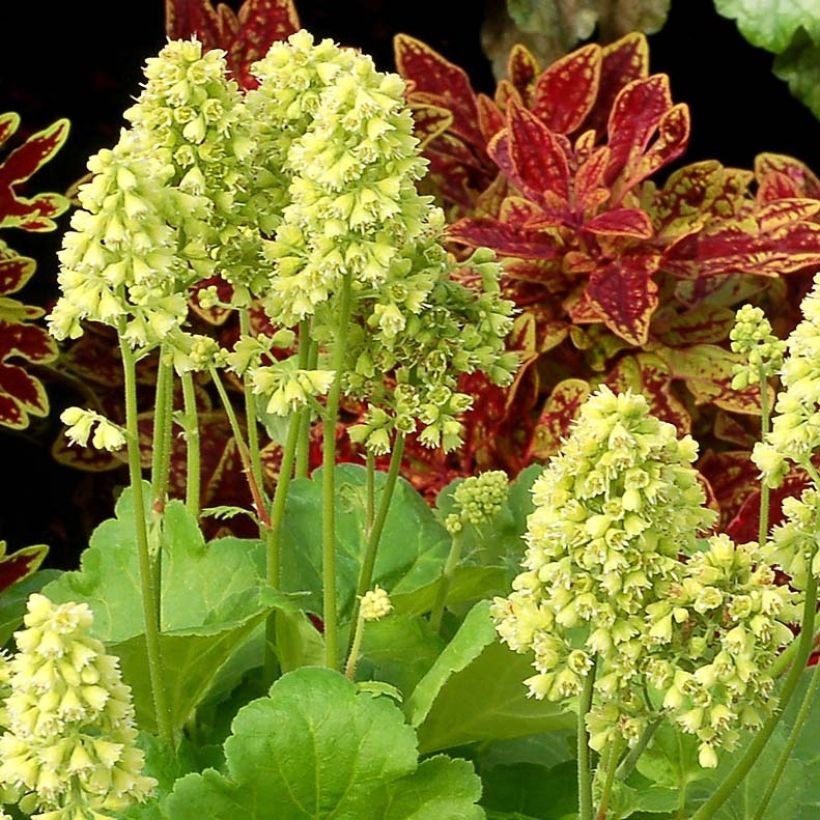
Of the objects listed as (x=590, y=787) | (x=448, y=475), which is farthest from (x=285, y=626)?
(x=448, y=475)

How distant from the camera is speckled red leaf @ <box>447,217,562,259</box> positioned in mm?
1735

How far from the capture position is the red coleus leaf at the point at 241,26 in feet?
6.40

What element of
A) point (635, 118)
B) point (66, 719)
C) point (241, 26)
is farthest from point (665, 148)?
point (66, 719)

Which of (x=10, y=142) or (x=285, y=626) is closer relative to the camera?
(x=285, y=626)

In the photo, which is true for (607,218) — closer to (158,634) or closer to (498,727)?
(498,727)

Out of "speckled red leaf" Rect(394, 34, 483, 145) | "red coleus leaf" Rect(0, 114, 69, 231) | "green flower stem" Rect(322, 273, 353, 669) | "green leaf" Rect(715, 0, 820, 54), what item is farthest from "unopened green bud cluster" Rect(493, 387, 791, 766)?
"green leaf" Rect(715, 0, 820, 54)

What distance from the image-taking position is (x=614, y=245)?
1810 mm

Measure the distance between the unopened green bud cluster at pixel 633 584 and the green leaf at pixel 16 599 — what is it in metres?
0.59

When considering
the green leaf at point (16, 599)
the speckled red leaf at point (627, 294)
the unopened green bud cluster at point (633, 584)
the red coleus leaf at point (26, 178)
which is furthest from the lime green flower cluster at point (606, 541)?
the red coleus leaf at point (26, 178)

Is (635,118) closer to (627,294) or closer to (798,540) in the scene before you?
(627,294)

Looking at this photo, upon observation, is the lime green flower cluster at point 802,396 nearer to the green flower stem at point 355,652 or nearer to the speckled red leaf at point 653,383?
the green flower stem at point 355,652

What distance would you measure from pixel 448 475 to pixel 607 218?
363 millimetres

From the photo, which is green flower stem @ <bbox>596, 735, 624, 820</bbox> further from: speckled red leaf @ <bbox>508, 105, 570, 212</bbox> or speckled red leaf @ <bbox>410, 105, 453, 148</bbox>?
speckled red leaf @ <bbox>410, 105, 453, 148</bbox>

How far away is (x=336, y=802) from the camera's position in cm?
98
